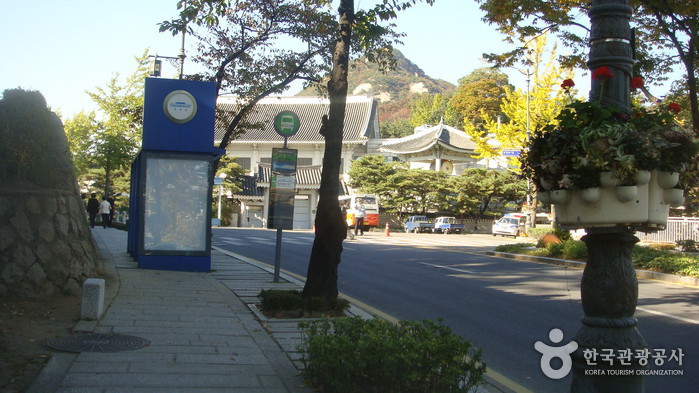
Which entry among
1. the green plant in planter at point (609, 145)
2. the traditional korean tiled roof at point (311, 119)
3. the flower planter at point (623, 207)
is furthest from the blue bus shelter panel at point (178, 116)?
the traditional korean tiled roof at point (311, 119)

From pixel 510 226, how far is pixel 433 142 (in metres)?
13.4

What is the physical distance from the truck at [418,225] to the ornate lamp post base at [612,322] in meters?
44.8

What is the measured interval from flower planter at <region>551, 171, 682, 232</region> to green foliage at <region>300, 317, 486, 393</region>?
6.78ft

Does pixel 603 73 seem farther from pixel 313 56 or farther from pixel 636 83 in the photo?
pixel 313 56

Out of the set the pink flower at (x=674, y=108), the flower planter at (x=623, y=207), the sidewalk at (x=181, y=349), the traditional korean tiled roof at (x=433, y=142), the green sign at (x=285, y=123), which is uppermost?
the traditional korean tiled roof at (x=433, y=142)

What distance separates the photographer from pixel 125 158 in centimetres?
3066

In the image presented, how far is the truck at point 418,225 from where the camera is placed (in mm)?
47844

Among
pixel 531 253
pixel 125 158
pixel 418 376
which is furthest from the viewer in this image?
pixel 125 158

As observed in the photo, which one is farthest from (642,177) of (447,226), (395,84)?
(395,84)

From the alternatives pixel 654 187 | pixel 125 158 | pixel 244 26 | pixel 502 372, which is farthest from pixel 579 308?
pixel 125 158

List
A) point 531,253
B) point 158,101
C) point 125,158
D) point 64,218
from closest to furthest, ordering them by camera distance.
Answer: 1. point 64,218
2. point 158,101
3. point 531,253
4. point 125,158

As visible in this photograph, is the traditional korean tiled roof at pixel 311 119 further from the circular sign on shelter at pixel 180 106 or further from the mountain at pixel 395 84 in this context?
the mountain at pixel 395 84

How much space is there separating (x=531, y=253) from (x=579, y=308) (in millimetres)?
11692

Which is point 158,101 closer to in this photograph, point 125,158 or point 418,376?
point 418,376
